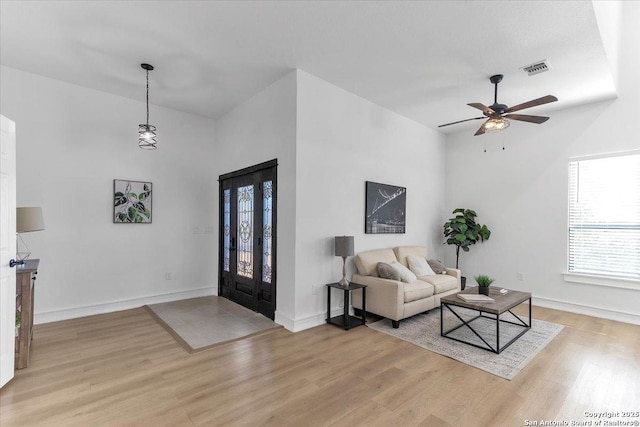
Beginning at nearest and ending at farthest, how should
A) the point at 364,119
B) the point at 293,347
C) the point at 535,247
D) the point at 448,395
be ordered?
the point at 448,395 < the point at 293,347 < the point at 364,119 < the point at 535,247

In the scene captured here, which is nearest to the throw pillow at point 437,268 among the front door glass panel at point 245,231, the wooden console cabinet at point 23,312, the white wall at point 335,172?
the white wall at point 335,172

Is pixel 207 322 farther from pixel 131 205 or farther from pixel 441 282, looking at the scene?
pixel 441 282

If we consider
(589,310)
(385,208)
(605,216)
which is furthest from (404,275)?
(605,216)

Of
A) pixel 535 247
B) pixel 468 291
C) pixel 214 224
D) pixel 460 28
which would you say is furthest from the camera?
pixel 214 224

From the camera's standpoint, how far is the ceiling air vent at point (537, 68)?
3.59 meters

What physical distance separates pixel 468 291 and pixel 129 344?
4.05 m

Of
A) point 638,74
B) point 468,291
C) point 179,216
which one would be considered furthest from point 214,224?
point 638,74

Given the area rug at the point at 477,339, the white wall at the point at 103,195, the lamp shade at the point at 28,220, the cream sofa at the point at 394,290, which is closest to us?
the area rug at the point at 477,339

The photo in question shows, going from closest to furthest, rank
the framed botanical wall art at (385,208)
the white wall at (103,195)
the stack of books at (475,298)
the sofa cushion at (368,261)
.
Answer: the stack of books at (475,298)
the white wall at (103,195)
the sofa cushion at (368,261)
the framed botanical wall art at (385,208)

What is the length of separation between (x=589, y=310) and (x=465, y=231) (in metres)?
2.07

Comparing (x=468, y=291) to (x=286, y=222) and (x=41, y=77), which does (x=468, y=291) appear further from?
(x=41, y=77)

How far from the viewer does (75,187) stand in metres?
4.26

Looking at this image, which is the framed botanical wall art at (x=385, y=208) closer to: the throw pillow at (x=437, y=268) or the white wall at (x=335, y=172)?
the white wall at (x=335, y=172)

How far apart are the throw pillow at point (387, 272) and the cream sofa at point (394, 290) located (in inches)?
4.4
